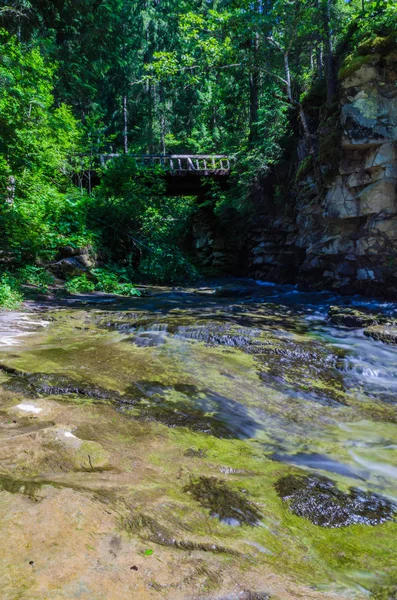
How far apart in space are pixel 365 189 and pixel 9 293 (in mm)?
10732

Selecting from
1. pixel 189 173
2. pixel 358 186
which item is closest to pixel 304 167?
pixel 358 186

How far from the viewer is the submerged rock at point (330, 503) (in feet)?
7.49

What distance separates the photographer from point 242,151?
17984mm

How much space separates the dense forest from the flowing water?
17.5ft

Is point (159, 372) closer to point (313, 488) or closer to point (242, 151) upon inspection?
point (313, 488)

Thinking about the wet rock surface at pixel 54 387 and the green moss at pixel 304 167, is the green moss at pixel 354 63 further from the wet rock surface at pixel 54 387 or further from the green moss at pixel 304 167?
the wet rock surface at pixel 54 387

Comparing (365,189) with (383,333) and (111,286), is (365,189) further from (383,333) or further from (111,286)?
(111,286)

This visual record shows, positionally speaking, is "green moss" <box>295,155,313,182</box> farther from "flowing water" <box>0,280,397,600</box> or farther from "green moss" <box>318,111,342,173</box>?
"flowing water" <box>0,280,397,600</box>

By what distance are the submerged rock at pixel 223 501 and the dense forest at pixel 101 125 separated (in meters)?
7.31

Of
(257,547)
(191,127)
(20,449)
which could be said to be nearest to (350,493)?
(257,547)

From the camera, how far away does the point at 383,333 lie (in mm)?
6992

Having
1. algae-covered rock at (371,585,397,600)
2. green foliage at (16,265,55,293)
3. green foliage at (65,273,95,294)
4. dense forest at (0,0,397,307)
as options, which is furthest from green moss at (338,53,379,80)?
algae-covered rock at (371,585,397,600)

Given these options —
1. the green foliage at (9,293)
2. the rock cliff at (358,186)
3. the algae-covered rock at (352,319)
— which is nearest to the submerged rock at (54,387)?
the green foliage at (9,293)

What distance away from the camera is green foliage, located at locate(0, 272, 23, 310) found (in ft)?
26.8
